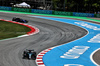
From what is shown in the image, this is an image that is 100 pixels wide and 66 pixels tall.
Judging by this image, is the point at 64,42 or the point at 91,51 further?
the point at 64,42

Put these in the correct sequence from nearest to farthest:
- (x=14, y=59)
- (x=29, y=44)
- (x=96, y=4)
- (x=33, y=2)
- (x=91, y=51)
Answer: (x=14, y=59)
(x=91, y=51)
(x=29, y=44)
(x=96, y=4)
(x=33, y=2)

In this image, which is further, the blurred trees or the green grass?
the blurred trees

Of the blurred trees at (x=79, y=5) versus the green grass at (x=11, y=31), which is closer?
the green grass at (x=11, y=31)

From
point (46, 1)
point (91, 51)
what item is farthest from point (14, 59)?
point (46, 1)

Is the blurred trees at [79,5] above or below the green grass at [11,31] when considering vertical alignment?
above

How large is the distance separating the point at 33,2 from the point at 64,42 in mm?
52284

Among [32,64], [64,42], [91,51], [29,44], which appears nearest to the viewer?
[32,64]

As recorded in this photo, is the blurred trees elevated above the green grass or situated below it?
above

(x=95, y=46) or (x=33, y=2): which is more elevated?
(x=33, y=2)

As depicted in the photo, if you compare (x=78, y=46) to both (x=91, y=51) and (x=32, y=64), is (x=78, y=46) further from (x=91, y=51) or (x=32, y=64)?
(x=32, y=64)

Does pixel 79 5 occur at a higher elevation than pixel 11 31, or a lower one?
higher

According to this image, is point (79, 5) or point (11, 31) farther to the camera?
point (79, 5)

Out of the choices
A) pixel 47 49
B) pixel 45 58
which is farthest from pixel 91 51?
pixel 45 58

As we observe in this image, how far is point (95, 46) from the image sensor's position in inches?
803
